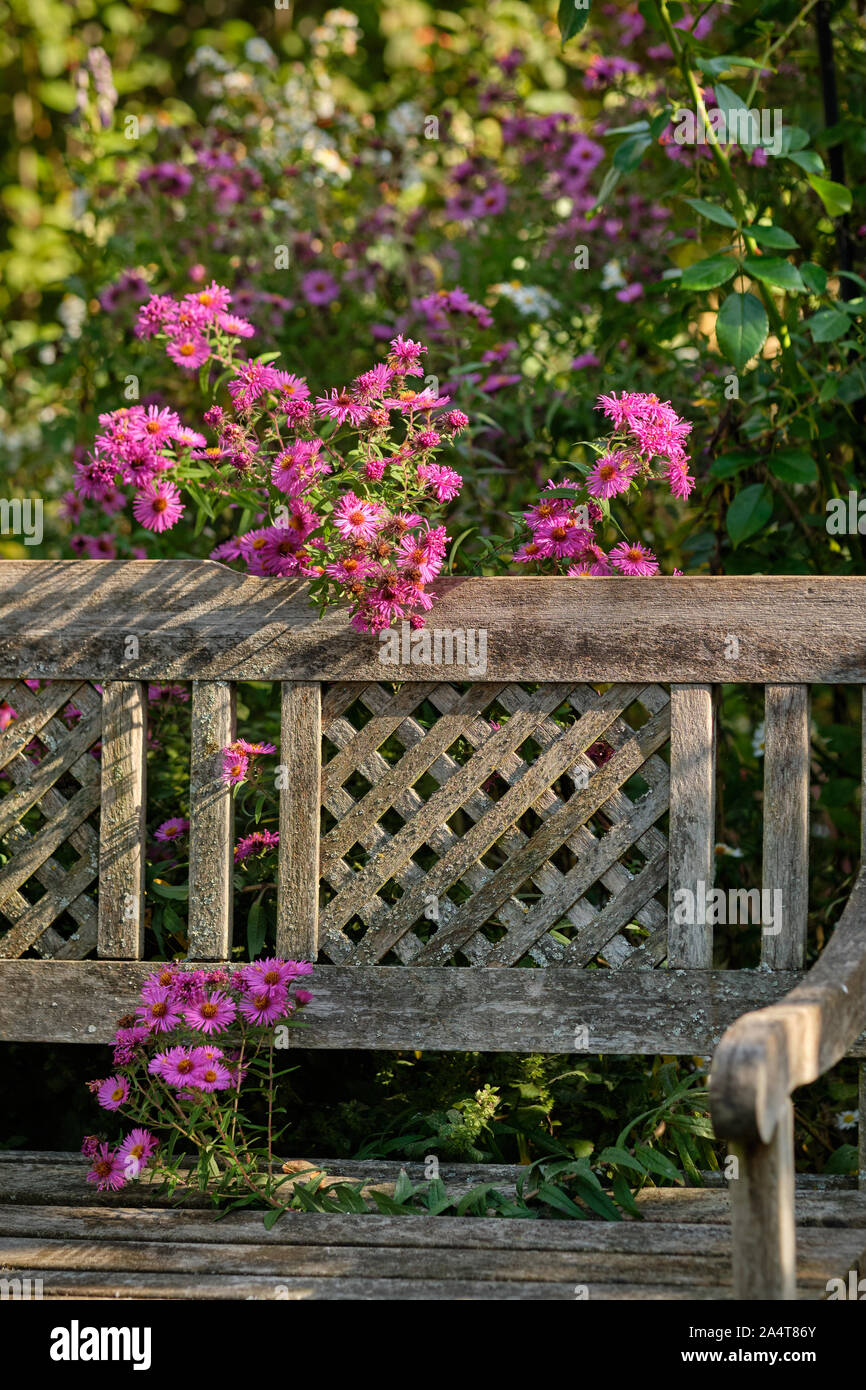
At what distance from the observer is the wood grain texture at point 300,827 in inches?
77.7

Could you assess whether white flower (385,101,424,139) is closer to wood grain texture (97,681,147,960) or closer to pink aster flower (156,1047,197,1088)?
wood grain texture (97,681,147,960)

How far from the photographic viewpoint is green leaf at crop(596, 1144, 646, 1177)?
1.82 meters

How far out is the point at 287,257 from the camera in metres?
3.35

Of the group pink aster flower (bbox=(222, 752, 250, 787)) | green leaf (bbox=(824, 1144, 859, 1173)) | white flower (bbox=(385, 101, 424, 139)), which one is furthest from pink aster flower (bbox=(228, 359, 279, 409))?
white flower (bbox=(385, 101, 424, 139))

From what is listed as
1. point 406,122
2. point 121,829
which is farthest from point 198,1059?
point 406,122

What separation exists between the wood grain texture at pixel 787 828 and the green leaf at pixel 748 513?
0.45 meters

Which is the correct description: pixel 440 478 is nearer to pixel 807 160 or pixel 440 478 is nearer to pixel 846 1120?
pixel 807 160

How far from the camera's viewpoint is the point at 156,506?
2027mm

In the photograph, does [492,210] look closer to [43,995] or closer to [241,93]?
[241,93]

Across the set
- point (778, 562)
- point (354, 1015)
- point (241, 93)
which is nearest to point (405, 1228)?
point (354, 1015)

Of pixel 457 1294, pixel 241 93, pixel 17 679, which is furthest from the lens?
pixel 241 93

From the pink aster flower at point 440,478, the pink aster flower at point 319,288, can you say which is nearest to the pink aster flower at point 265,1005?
the pink aster flower at point 440,478

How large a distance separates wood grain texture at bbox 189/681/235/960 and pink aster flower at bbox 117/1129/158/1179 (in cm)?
28

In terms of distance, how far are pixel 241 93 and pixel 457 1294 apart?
3.50m
